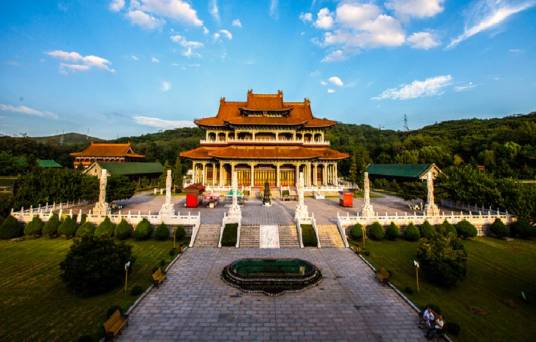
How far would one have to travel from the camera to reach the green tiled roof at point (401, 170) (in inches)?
1547

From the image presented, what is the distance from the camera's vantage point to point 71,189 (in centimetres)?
2586

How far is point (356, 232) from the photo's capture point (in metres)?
19.6

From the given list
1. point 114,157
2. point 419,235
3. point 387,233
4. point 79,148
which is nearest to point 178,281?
point 387,233

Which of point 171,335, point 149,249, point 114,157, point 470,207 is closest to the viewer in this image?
point 171,335

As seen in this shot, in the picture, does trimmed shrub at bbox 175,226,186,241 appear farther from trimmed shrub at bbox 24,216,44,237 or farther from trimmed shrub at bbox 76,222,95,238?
trimmed shrub at bbox 24,216,44,237

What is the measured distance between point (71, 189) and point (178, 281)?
2041 cm

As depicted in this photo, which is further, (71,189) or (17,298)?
(71,189)

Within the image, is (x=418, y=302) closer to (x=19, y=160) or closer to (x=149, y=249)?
(x=149, y=249)

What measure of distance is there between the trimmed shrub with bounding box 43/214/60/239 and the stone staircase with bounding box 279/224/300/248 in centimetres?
1748

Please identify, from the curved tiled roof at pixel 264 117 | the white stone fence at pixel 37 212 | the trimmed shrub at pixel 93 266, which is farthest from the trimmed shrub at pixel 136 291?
the curved tiled roof at pixel 264 117

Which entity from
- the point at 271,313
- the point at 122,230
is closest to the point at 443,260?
the point at 271,313

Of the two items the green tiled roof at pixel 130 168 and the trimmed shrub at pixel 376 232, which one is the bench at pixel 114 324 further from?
the green tiled roof at pixel 130 168

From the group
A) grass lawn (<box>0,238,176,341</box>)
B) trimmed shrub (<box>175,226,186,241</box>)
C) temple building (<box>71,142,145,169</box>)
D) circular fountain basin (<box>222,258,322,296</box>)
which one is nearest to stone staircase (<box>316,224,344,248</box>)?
circular fountain basin (<box>222,258,322,296</box>)

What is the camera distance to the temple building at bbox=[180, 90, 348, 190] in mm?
41438
